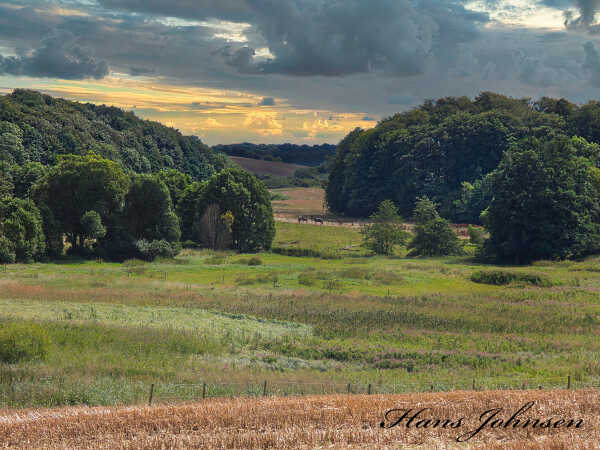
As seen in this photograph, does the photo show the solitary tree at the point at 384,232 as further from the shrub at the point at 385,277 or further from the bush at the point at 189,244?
the bush at the point at 189,244

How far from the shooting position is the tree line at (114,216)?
61.1 metres

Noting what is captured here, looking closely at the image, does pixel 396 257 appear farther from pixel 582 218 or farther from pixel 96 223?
pixel 96 223

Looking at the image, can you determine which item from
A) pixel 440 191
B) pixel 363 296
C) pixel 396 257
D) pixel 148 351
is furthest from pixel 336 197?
pixel 148 351

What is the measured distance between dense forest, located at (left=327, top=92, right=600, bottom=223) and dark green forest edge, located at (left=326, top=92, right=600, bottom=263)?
225 mm

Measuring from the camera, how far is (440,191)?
127 m

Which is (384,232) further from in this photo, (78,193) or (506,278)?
(78,193)

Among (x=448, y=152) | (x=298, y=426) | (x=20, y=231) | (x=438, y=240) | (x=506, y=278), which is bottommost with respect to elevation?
(x=20, y=231)

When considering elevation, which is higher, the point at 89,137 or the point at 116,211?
the point at 89,137

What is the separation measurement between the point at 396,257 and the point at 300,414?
209 ft

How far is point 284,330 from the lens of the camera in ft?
107

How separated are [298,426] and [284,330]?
19821 mm

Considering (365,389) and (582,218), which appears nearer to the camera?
(365,389)

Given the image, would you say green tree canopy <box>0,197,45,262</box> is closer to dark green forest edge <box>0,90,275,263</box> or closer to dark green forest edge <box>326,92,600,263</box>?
dark green forest edge <box>0,90,275,263</box>

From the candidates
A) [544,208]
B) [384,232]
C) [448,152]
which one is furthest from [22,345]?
[448,152]
